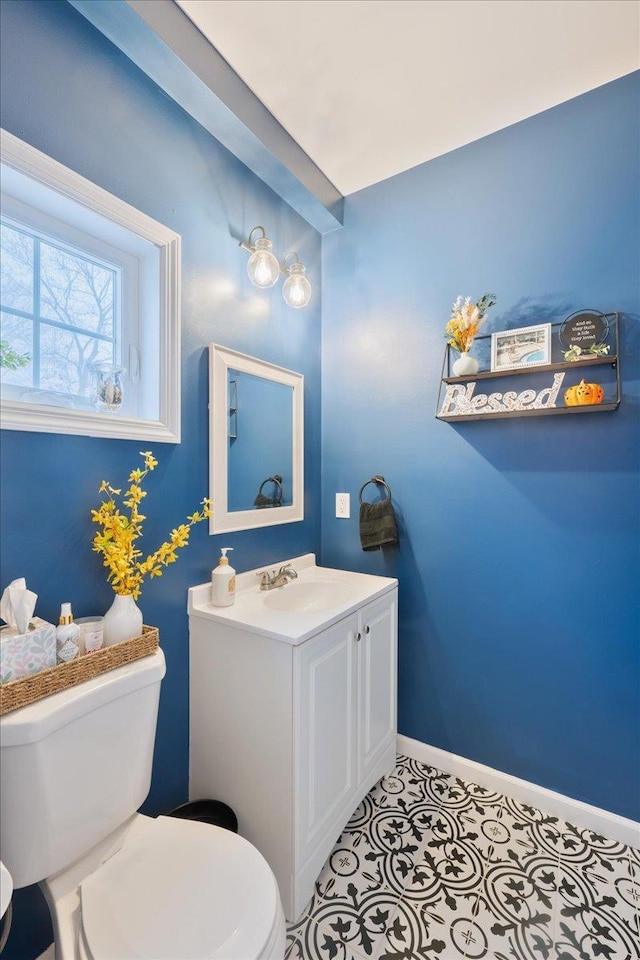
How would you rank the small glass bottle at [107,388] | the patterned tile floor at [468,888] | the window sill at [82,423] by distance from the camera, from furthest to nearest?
the small glass bottle at [107,388] < the patterned tile floor at [468,888] < the window sill at [82,423]

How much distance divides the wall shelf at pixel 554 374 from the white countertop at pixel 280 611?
797 millimetres

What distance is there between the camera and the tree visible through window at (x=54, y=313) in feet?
3.73

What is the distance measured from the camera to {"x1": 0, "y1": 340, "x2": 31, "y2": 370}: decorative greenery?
43.8 inches

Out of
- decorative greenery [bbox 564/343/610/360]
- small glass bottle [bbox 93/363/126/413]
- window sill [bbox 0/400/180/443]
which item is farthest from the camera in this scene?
decorative greenery [bbox 564/343/610/360]

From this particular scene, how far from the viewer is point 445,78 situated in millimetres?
1524

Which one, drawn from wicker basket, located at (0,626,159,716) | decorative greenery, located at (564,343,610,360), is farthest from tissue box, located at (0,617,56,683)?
decorative greenery, located at (564,343,610,360)

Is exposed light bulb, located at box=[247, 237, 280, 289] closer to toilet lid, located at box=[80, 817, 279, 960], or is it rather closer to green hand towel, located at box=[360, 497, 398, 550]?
green hand towel, located at box=[360, 497, 398, 550]

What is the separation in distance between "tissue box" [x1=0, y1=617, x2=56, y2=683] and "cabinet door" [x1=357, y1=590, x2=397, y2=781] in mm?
995

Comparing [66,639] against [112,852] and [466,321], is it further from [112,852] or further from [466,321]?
[466,321]

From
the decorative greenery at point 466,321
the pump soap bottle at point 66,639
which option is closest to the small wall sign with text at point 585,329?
the decorative greenery at point 466,321

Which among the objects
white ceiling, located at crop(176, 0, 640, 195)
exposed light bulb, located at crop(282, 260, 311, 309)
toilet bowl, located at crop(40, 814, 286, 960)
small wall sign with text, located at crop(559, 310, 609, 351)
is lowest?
toilet bowl, located at crop(40, 814, 286, 960)

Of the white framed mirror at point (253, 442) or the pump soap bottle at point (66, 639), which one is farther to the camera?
the white framed mirror at point (253, 442)

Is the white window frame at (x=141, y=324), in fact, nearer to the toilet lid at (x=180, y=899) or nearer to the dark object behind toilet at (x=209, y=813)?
the toilet lid at (x=180, y=899)

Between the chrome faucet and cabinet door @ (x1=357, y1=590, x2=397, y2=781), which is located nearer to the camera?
cabinet door @ (x1=357, y1=590, x2=397, y2=781)
